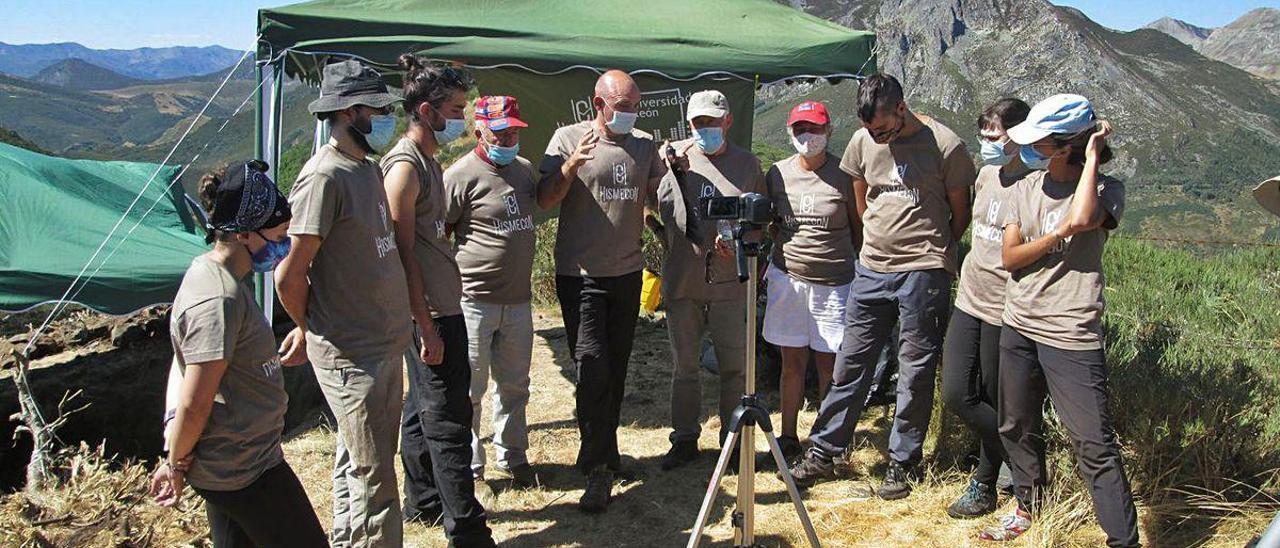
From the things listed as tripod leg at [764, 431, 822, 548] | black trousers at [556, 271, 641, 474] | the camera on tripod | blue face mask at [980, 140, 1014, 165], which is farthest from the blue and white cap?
black trousers at [556, 271, 641, 474]

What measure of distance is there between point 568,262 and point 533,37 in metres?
2.36

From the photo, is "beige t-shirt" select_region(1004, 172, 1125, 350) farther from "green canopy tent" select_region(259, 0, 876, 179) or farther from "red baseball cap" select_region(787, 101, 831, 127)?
"green canopy tent" select_region(259, 0, 876, 179)

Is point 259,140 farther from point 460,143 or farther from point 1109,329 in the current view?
point 460,143

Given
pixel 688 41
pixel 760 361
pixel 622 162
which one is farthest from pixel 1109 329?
pixel 688 41

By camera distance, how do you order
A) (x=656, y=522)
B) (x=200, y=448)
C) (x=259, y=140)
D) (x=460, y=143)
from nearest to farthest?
(x=200, y=448) < (x=656, y=522) < (x=259, y=140) < (x=460, y=143)

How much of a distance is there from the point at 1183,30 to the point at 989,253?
641 ft

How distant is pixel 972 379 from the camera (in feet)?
12.2

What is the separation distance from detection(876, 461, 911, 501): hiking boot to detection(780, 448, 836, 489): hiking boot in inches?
10.1

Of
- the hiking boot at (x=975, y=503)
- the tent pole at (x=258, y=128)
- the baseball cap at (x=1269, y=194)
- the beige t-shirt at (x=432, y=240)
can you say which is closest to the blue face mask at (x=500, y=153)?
the beige t-shirt at (x=432, y=240)

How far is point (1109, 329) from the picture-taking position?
177 inches

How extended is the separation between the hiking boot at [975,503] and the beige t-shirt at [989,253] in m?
0.76

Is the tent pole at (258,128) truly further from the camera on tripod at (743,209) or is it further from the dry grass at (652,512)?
the camera on tripod at (743,209)

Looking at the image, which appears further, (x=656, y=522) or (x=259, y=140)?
(x=259, y=140)

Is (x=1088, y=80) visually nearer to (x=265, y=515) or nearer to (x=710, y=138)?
(x=710, y=138)
